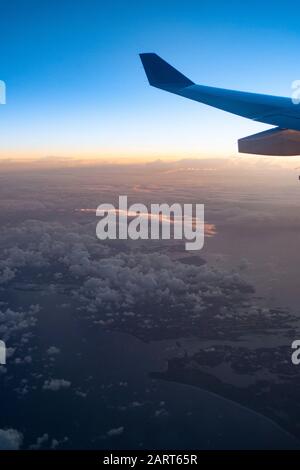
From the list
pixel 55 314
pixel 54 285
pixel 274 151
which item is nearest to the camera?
pixel 274 151

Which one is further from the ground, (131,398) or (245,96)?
(245,96)

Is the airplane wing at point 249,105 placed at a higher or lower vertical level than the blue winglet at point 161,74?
lower

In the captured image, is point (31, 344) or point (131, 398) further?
point (31, 344)

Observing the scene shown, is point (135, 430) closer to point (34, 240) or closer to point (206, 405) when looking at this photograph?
point (206, 405)

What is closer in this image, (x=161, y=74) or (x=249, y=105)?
(x=249, y=105)

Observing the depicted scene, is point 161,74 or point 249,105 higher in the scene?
point 161,74

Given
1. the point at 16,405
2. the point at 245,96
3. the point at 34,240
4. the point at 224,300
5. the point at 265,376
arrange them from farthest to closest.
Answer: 1. the point at 34,240
2. the point at 224,300
3. the point at 265,376
4. the point at 16,405
5. the point at 245,96

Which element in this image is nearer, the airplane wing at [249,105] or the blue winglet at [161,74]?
the airplane wing at [249,105]

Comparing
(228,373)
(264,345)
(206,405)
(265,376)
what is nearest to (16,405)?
(206,405)
